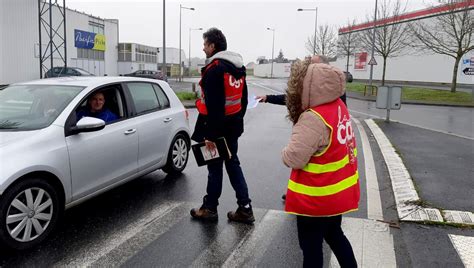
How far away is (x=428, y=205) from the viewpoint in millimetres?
4812

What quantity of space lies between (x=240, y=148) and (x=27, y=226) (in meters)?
5.28

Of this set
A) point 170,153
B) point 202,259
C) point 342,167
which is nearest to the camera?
point 342,167

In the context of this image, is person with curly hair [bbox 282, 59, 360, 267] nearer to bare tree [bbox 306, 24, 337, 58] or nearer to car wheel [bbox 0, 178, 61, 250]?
car wheel [bbox 0, 178, 61, 250]

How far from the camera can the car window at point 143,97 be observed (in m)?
5.38

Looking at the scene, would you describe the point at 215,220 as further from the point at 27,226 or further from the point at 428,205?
the point at 428,205

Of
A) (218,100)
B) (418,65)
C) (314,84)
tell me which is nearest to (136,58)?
(418,65)

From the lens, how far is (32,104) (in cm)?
448

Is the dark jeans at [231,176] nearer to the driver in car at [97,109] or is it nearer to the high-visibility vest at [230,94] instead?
the high-visibility vest at [230,94]

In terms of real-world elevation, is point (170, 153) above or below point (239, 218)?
above

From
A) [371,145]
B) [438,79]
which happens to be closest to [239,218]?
[371,145]

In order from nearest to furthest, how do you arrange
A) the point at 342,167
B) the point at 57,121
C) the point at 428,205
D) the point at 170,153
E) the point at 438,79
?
the point at 342,167 → the point at 57,121 → the point at 428,205 → the point at 170,153 → the point at 438,79

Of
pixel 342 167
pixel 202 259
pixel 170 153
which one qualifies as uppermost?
pixel 342 167

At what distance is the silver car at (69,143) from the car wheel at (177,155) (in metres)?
0.03

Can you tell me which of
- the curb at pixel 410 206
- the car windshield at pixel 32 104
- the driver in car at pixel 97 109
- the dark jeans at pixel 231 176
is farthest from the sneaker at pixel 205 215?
the curb at pixel 410 206
